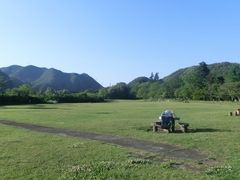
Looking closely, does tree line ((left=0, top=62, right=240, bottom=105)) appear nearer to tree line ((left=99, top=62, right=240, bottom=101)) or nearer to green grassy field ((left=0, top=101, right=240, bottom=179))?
tree line ((left=99, top=62, right=240, bottom=101))

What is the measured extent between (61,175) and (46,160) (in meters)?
2.46

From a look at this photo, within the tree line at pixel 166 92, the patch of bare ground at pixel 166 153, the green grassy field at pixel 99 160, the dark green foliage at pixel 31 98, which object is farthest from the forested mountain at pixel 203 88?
the green grassy field at pixel 99 160

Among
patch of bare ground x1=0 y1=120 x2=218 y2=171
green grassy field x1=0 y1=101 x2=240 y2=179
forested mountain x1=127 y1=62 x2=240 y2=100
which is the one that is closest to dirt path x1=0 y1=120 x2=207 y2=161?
patch of bare ground x1=0 y1=120 x2=218 y2=171

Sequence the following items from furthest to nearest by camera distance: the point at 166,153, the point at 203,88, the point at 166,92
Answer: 1. the point at 166,92
2. the point at 203,88
3. the point at 166,153

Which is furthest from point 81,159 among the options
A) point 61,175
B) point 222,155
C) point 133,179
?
point 222,155

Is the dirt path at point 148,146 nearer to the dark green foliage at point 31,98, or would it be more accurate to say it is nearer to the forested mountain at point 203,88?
the dark green foliage at point 31,98

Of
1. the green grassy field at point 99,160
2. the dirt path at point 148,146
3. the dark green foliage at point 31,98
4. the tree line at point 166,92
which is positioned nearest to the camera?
the green grassy field at point 99,160

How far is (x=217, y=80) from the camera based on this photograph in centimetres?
14400

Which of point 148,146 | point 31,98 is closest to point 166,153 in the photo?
point 148,146

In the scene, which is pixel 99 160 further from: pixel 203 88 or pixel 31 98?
pixel 203 88

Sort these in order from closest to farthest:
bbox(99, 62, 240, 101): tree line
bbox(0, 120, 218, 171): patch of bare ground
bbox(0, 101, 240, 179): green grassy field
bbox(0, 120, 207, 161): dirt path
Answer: bbox(0, 101, 240, 179): green grassy field → bbox(0, 120, 218, 171): patch of bare ground → bbox(0, 120, 207, 161): dirt path → bbox(99, 62, 240, 101): tree line

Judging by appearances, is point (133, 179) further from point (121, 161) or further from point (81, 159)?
point (81, 159)

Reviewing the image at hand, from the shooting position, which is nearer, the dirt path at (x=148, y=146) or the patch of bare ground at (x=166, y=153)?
the patch of bare ground at (x=166, y=153)

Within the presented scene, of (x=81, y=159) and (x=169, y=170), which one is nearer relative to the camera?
(x=169, y=170)
